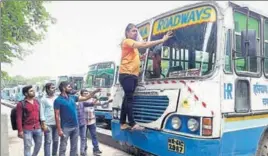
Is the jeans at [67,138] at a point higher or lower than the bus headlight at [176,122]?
lower

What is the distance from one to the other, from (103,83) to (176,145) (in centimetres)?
760

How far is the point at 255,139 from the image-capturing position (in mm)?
4375

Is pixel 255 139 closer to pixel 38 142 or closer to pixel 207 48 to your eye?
pixel 207 48

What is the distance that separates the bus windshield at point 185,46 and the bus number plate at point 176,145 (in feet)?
2.99

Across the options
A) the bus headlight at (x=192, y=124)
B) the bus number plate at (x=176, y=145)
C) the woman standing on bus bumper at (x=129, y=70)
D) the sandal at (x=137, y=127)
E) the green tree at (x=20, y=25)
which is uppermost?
the green tree at (x=20, y=25)

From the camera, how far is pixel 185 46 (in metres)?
4.27

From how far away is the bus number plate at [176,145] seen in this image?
3.89 meters

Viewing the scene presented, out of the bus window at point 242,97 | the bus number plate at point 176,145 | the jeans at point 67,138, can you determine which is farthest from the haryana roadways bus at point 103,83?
the bus window at point 242,97

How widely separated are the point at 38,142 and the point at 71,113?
2.74 ft

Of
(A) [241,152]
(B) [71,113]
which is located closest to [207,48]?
(A) [241,152]

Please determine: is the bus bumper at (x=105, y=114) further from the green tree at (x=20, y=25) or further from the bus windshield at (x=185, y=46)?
the bus windshield at (x=185, y=46)

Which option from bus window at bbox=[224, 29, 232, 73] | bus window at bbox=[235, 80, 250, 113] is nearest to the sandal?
bus window at bbox=[235, 80, 250, 113]

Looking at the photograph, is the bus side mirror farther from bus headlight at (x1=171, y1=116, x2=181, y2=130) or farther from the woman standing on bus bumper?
the woman standing on bus bumper

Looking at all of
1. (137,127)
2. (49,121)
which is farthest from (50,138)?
(137,127)
